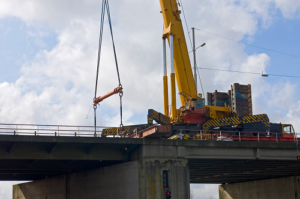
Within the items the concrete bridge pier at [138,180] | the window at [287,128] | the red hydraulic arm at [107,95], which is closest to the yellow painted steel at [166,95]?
the red hydraulic arm at [107,95]

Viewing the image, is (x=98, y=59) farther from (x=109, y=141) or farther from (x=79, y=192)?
(x=79, y=192)

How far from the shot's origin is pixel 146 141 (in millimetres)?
34031

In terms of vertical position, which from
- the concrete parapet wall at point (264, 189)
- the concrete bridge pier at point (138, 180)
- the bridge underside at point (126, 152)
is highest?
the bridge underside at point (126, 152)

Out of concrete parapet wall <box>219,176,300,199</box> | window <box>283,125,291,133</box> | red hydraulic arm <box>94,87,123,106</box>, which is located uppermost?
red hydraulic arm <box>94,87,123,106</box>

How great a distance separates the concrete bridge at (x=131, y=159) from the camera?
32.9 m

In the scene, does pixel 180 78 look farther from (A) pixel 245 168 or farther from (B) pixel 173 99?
(A) pixel 245 168

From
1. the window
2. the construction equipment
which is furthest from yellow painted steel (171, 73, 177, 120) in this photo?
the window

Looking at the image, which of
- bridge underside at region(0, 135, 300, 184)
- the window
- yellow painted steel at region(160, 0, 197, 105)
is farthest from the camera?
the window

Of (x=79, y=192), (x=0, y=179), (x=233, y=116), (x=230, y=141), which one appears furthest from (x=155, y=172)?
(x=0, y=179)

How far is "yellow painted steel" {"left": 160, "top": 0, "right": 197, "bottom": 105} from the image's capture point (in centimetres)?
4619

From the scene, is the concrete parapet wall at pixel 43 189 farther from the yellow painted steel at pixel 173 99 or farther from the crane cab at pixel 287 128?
the crane cab at pixel 287 128

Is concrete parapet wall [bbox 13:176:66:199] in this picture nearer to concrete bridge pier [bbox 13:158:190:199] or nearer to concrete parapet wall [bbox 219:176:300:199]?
concrete bridge pier [bbox 13:158:190:199]

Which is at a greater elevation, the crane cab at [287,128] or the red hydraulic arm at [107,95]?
the red hydraulic arm at [107,95]

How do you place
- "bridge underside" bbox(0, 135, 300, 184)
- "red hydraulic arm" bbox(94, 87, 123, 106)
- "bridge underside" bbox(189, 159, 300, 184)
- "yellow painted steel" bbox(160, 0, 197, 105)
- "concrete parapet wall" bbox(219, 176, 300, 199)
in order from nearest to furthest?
"bridge underside" bbox(0, 135, 300, 184) < "bridge underside" bbox(189, 159, 300, 184) < "red hydraulic arm" bbox(94, 87, 123, 106) < "yellow painted steel" bbox(160, 0, 197, 105) < "concrete parapet wall" bbox(219, 176, 300, 199)
